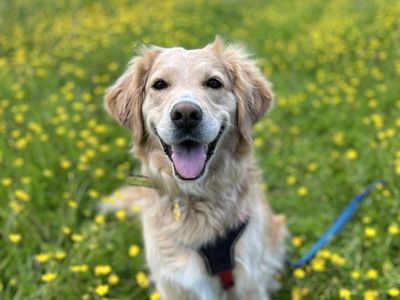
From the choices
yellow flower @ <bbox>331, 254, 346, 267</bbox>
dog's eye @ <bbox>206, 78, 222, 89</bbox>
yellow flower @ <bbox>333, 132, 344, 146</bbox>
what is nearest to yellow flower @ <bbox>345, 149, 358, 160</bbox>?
yellow flower @ <bbox>333, 132, 344, 146</bbox>

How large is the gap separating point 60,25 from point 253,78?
537 centimetres

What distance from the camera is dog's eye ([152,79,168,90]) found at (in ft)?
8.85

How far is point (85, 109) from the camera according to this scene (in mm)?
4941

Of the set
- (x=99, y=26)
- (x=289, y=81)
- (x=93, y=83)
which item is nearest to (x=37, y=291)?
(x=93, y=83)

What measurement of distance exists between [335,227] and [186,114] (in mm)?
1785

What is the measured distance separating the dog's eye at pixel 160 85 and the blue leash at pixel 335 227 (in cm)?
165

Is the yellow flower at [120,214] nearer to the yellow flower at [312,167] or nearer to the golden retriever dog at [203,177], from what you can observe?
the golden retriever dog at [203,177]

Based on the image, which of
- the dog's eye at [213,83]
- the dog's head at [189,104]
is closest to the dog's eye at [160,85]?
the dog's head at [189,104]

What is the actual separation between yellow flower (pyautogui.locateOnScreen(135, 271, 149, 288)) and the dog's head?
81 centimetres

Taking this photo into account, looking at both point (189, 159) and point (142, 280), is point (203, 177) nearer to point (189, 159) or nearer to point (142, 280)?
point (189, 159)

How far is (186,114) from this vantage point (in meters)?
2.35

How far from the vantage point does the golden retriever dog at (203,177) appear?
2.67 metres

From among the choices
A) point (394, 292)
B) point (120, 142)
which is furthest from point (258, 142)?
point (394, 292)

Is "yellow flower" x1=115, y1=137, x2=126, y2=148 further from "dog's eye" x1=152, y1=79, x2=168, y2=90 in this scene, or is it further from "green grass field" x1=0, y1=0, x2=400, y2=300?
"dog's eye" x1=152, y1=79, x2=168, y2=90
